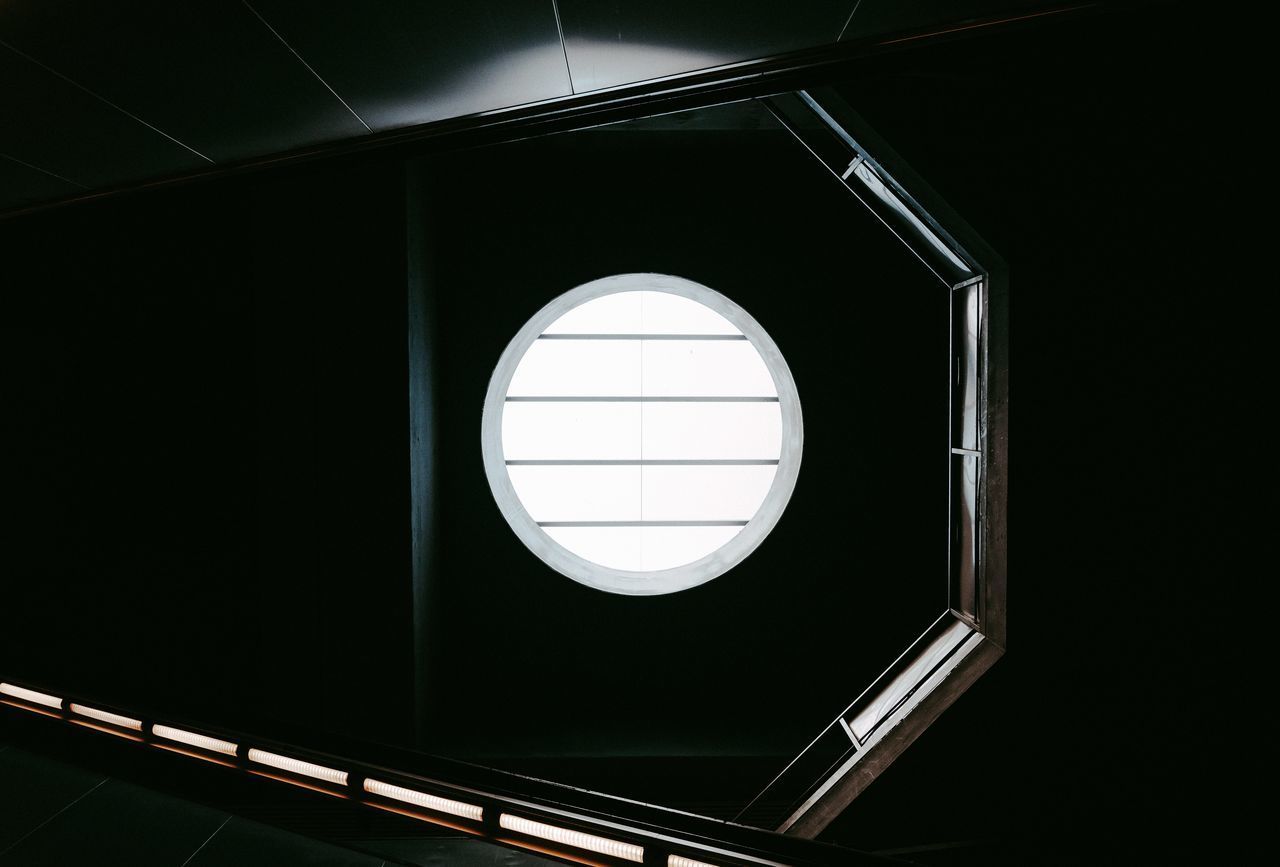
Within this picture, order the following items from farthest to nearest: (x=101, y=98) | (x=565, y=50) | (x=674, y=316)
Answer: (x=674, y=316) → (x=101, y=98) → (x=565, y=50)

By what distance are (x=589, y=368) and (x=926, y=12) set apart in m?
21.9

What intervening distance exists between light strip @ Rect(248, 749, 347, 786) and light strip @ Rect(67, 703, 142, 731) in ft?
2.01

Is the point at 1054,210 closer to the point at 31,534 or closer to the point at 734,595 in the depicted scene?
the point at 734,595

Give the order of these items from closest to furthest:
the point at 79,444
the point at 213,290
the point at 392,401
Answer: the point at 392,401, the point at 213,290, the point at 79,444

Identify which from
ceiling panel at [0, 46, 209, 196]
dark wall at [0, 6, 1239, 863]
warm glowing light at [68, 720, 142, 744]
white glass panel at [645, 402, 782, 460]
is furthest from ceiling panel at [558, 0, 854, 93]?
white glass panel at [645, 402, 782, 460]

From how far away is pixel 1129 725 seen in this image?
3723mm

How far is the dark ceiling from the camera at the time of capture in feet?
8.27

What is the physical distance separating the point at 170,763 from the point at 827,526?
6.09 meters

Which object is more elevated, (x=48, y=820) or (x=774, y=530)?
(x=774, y=530)

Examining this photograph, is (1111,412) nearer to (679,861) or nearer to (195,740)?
(679,861)

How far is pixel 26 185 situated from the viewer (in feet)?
12.3

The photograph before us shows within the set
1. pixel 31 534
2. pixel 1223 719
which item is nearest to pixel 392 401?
pixel 31 534

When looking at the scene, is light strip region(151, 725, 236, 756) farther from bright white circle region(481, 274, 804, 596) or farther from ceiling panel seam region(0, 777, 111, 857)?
bright white circle region(481, 274, 804, 596)

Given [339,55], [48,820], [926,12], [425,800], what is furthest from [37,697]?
[926,12]
